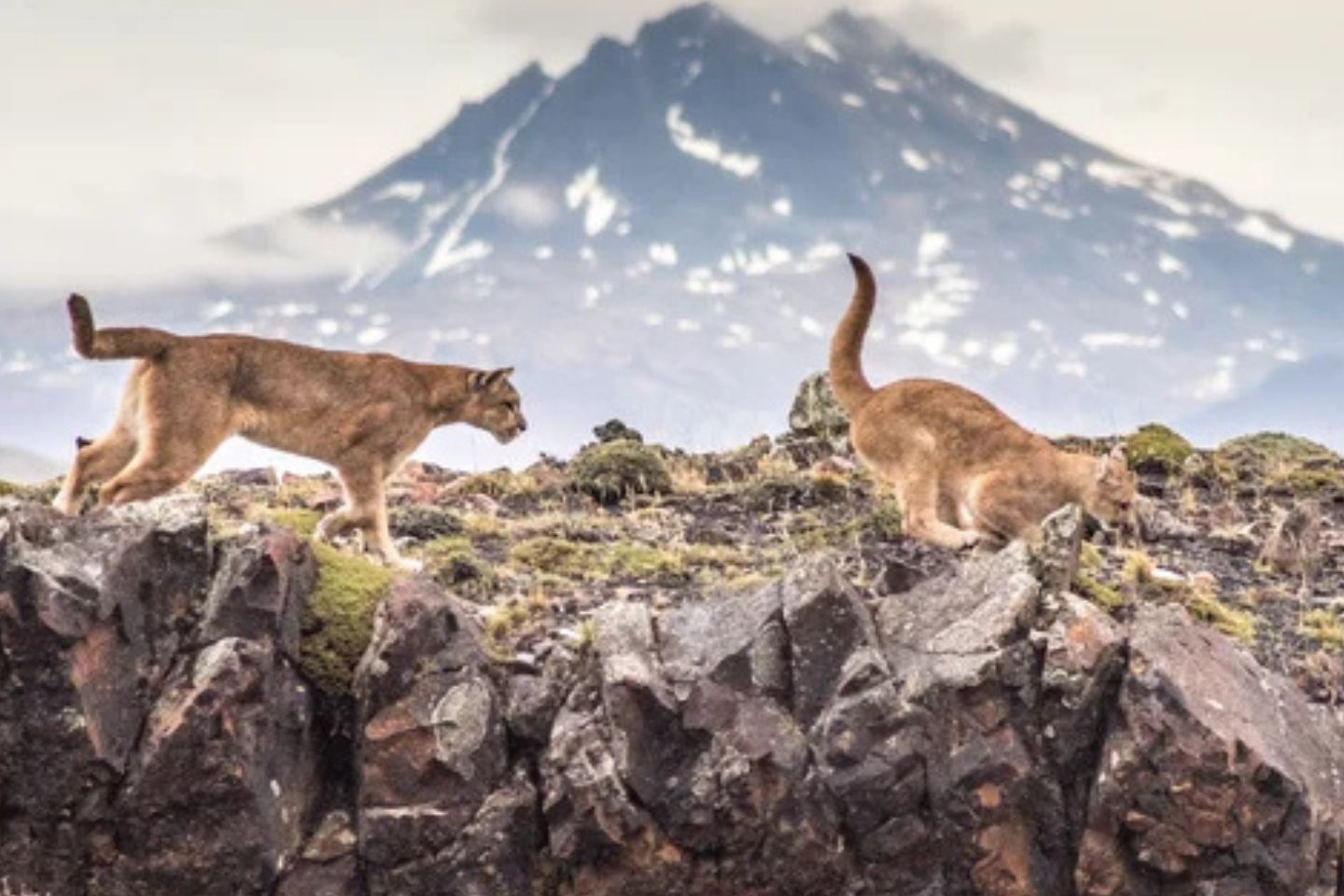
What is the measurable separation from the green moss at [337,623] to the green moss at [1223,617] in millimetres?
7704

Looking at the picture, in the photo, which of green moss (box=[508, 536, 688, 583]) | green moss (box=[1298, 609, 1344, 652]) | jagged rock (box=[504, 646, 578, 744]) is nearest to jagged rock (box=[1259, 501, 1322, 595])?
green moss (box=[1298, 609, 1344, 652])

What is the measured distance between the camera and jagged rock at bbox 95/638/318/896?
40.9 feet

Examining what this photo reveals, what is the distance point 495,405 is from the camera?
65.7 feet

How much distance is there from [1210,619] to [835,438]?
11.4m

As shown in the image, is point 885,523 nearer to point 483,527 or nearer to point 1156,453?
point 483,527

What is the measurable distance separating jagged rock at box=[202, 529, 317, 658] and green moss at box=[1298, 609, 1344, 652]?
30.1 feet

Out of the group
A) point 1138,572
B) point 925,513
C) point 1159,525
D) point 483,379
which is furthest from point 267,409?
point 1159,525

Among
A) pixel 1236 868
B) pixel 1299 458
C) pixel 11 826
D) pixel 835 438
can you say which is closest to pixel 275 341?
pixel 11 826

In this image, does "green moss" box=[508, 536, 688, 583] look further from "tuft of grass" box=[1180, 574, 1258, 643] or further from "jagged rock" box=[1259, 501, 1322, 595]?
"jagged rock" box=[1259, 501, 1322, 595]

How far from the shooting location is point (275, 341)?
58.5ft

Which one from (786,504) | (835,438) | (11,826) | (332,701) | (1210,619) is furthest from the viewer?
(835,438)

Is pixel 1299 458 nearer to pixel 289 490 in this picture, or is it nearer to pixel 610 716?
pixel 289 490

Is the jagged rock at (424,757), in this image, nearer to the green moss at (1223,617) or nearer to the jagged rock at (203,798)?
the jagged rock at (203,798)

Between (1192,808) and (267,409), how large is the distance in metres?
9.34
